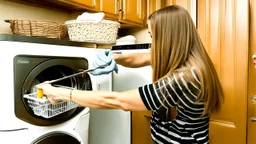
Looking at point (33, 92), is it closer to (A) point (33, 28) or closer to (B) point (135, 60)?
(A) point (33, 28)

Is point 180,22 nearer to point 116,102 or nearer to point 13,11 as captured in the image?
point 116,102

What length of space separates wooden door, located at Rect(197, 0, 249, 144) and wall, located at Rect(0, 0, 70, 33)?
1227 mm

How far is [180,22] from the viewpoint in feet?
3.33

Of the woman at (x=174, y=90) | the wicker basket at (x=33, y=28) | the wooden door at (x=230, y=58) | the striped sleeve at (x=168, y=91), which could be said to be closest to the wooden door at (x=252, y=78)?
the wooden door at (x=230, y=58)

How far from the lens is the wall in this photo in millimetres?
1479

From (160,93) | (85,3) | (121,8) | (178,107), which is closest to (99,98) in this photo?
(160,93)

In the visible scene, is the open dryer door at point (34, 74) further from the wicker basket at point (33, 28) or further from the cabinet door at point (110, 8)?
the cabinet door at point (110, 8)

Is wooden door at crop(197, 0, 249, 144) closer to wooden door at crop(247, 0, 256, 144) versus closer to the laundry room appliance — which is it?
wooden door at crop(247, 0, 256, 144)

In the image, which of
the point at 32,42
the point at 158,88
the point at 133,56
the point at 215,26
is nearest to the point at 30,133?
the point at 32,42

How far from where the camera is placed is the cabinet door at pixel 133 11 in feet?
6.27

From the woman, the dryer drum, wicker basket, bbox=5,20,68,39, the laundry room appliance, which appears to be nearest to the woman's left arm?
the woman

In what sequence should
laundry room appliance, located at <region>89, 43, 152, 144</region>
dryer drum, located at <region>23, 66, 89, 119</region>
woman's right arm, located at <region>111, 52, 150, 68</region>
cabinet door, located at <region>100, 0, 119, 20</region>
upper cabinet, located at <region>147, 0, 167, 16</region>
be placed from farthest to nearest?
upper cabinet, located at <region>147, 0, 167, 16</region> < cabinet door, located at <region>100, 0, 119, 20</region> < laundry room appliance, located at <region>89, 43, 152, 144</region> < woman's right arm, located at <region>111, 52, 150, 68</region> < dryer drum, located at <region>23, 66, 89, 119</region>

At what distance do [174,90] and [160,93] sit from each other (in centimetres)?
6

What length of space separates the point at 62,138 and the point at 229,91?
3.90 ft
